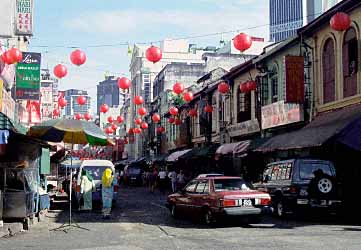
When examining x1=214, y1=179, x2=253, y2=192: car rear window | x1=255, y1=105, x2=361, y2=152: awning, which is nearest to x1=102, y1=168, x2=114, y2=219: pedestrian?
x1=214, y1=179, x2=253, y2=192: car rear window

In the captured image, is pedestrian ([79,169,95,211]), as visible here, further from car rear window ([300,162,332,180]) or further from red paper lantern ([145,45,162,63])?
car rear window ([300,162,332,180])

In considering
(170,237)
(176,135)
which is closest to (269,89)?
(170,237)

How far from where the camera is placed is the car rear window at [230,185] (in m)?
16.3

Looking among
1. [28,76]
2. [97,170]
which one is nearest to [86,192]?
[97,170]

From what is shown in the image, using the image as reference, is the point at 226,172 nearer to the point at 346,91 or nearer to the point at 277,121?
the point at 277,121

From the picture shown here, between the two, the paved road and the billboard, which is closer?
the paved road

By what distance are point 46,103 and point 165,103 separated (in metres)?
29.9

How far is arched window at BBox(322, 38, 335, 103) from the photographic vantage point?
23.1 metres

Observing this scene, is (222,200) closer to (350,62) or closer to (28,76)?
(350,62)

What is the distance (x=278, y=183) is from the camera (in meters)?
18.7

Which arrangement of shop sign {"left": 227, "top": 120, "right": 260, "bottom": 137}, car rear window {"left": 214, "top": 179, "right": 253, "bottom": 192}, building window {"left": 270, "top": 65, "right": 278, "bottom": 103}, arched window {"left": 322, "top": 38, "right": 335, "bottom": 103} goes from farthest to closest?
shop sign {"left": 227, "top": 120, "right": 260, "bottom": 137} < building window {"left": 270, "top": 65, "right": 278, "bottom": 103} < arched window {"left": 322, "top": 38, "right": 335, "bottom": 103} < car rear window {"left": 214, "top": 179, "right": 253, "bottom": 192}

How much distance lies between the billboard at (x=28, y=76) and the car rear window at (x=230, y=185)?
16722 mm

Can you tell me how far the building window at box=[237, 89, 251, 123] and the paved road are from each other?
52.6ft

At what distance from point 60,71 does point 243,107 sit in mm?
15463
